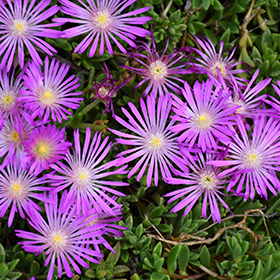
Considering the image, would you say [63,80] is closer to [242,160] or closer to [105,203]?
[105,203]

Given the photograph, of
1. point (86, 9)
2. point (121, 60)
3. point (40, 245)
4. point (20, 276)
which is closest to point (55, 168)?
point (40, 245)

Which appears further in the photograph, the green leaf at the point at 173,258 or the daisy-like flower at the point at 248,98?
the daisy-like flower at the point at 248,98

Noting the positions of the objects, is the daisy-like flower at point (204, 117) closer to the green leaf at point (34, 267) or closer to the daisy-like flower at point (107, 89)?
the daisy-like flower at point (107, 89)

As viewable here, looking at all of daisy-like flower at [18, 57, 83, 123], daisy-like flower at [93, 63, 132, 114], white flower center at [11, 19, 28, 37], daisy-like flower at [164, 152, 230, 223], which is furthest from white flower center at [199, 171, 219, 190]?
white flower center at [11, 19, 28, 37]

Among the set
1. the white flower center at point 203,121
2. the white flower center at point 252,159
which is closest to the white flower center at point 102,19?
the white flower center at point 203,121

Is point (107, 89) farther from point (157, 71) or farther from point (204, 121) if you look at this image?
point (204, 121)

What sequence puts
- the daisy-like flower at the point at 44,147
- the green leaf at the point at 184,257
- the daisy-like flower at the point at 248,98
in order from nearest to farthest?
the daisy-like flower at the point at 44,147
the green leaf at the point at 184,257
the daisy-like flower at the point at 248,98

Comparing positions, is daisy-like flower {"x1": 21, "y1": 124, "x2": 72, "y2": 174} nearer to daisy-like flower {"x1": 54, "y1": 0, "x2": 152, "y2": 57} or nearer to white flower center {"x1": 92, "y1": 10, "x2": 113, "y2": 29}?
daisy-like flower {"x1": 54, "y1": 0, "x2": 152, "y2": 57}

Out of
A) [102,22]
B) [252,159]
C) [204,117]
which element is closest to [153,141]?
[204,117]
